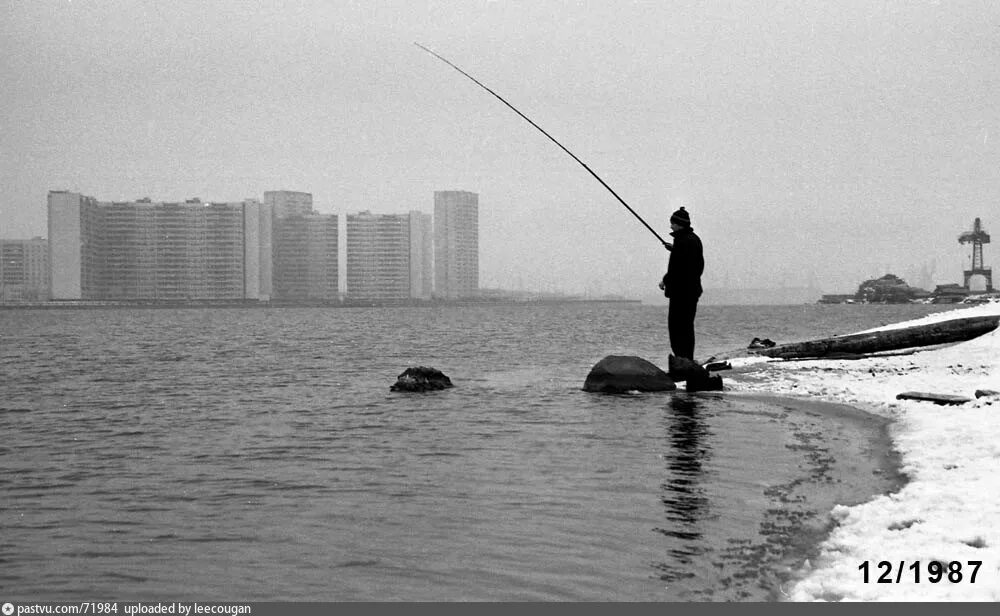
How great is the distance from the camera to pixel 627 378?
18562 mm

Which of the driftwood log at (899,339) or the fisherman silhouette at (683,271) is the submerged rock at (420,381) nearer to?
the fisherman silhouette at (683,271)

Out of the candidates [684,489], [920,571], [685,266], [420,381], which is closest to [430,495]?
[684,489]

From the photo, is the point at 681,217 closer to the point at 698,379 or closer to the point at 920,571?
the point at 698,379

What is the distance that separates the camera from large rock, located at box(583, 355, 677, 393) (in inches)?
731

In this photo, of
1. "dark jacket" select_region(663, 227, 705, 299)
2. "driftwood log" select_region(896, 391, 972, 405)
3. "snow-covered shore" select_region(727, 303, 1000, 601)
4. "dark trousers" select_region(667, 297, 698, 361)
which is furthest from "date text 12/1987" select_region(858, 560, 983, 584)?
"dark jacket" select_region(663, 227, 705, 299)

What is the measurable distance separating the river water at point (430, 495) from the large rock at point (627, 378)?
1.50ft

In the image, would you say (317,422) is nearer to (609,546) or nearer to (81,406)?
(81,406)

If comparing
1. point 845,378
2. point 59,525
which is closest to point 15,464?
point 59,525

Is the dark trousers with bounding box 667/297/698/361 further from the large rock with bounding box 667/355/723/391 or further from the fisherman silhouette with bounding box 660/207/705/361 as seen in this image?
the large rock with bounding box 667/355/723/391

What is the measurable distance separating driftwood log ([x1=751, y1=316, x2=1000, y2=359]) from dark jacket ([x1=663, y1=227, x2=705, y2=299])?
7394 millimetres

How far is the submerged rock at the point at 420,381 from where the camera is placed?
2052 cm

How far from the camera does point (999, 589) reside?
5.18 metres
